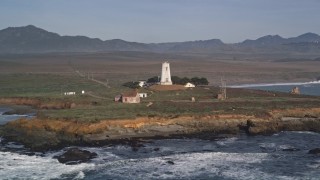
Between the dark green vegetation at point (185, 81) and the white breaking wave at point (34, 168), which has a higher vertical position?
the dark green vegetation at point (185, 81)

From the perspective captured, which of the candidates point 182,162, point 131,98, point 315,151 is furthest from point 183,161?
point 131,98

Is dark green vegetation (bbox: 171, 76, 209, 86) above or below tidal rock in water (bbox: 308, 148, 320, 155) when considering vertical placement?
above

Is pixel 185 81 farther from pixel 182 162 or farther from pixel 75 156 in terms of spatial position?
pixel 75 156

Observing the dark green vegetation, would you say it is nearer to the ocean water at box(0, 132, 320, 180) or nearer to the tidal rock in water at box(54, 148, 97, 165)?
the ocean water at box(0, 132, 320, 180)

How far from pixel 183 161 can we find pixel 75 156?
310 inches

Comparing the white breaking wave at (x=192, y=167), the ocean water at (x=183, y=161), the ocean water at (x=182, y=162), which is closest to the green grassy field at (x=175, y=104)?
the ocean water at (x=183, y=161)

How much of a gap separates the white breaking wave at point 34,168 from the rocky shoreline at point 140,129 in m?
3.29

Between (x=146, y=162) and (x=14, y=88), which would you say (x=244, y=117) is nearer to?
(x=146, y=162)

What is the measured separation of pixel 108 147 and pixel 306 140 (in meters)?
17.6

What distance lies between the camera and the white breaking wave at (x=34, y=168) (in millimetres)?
33062

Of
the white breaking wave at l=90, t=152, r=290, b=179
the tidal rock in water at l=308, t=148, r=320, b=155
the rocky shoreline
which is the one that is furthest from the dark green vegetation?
the white breaking wave at l=90, t=152, r=290, b=179

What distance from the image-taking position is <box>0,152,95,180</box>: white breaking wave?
33062 millimetres

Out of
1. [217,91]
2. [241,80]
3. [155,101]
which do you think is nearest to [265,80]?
[241,80]

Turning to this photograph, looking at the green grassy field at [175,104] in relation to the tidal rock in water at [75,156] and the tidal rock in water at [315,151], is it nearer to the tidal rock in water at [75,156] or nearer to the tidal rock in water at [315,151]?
the tidal rock in water at [75,156]
